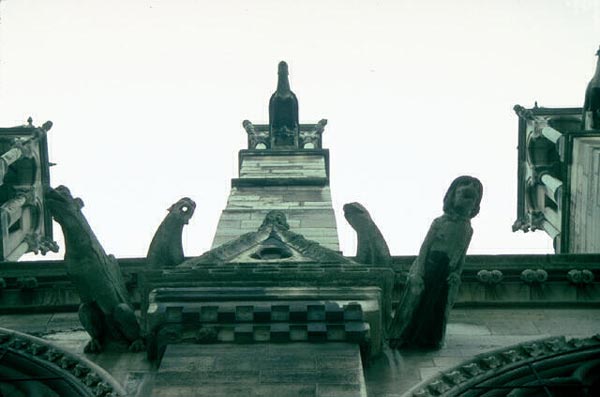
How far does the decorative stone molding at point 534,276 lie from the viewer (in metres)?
14.4

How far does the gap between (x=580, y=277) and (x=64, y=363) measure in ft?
20.2

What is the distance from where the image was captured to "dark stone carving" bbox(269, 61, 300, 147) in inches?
1123

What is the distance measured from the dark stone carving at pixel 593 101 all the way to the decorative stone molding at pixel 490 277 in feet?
45.6

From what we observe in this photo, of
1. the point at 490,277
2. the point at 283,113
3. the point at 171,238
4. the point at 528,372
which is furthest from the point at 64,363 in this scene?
the point at 283,113

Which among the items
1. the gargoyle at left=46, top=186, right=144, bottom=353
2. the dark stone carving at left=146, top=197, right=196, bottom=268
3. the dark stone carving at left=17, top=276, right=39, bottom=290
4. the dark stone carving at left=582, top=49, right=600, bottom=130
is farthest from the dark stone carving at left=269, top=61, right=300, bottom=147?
the gargoyle at left=46, top=186, right=144, bottom=353

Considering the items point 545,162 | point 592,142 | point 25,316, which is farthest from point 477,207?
point 545,162

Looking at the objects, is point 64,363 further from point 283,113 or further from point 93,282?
point 283,113

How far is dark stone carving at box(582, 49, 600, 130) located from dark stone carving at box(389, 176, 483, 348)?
15496 millimetres

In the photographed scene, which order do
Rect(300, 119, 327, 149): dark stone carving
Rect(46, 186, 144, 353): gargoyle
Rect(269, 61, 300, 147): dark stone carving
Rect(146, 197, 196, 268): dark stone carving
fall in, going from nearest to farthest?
Rect(46, 186, 144, 353): gargoyle → Rect(146, 197, 196, 268): dark stone carving → Rect(269, 61, 300, 147): dark stone carving → Rect(300, 119, 327, 149): dark stone carving

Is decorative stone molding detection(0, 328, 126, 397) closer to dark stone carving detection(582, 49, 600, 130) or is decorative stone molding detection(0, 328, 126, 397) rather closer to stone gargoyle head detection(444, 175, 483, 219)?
stone gargoyle head detection(444, 175, 483, 219)

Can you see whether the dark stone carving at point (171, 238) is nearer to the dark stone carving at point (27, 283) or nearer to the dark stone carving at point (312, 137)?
the dark stone carving at point (27, 283)

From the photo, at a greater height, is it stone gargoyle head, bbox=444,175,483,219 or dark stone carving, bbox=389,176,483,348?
stone gargoyle head, bbox=444,175,483,219

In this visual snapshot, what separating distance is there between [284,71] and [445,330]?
668 inches

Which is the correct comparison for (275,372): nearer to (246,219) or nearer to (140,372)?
(140,372)
